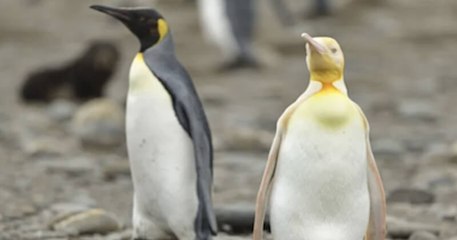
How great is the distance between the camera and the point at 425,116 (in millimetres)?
9227

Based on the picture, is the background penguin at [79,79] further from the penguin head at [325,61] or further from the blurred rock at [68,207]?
the penguin head at [325,61]

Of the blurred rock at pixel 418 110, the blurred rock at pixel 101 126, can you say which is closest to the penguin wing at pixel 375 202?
the blurred rock at pixel 101 126

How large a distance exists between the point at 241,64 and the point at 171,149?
7905 millimetres

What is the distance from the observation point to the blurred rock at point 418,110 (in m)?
9.21

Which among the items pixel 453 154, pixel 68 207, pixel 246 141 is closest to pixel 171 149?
pixel 68 207

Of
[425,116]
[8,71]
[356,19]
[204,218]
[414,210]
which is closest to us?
[204,218]

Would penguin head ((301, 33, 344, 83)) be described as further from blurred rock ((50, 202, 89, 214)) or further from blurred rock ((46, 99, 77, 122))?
blurred rock ((46, 99, 77, 122))

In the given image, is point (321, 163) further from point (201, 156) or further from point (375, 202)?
point (201, 156)

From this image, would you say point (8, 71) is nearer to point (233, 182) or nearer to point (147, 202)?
point (233, 182)

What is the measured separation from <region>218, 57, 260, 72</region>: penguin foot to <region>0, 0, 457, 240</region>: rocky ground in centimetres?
14

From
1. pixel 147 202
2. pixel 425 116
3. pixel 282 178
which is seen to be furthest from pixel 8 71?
pixel 282 178

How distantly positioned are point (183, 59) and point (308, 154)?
891 cm

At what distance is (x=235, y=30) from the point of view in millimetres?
12672

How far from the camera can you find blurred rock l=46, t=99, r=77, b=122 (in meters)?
9.20
